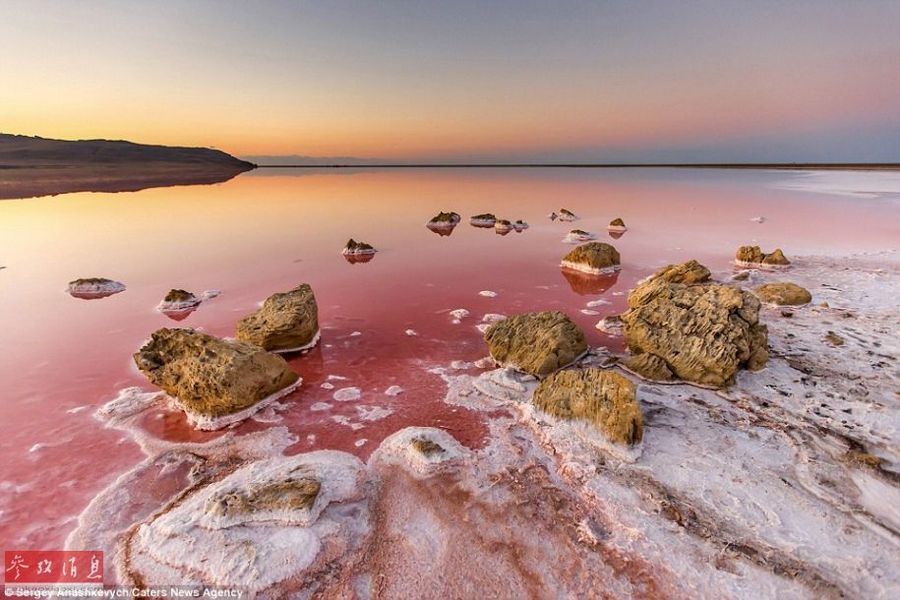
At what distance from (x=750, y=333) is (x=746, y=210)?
25218mm

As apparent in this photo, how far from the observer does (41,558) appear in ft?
11.7

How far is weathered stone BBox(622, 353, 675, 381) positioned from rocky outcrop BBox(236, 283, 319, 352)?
5736 mm

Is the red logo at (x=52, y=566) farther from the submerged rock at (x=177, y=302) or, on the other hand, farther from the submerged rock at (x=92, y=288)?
the submerged rock at (x=92, y=288)

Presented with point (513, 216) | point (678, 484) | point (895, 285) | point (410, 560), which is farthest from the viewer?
point (513, 216)

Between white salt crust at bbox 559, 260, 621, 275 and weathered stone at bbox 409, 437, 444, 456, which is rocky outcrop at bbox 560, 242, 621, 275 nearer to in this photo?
white salt crust at bbox 559, 260, 621, 275

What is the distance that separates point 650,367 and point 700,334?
1.01 meters

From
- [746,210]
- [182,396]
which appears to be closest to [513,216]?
[746,210]

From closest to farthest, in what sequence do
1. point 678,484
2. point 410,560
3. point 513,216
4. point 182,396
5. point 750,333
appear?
point 410,560, point 678,484, point 182,396, point 750,333, point 513,216

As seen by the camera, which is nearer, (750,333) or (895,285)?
(750,333)

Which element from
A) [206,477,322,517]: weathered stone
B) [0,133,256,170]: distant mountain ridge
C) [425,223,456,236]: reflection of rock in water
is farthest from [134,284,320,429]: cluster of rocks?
[0,133,256,170]: distant mountain ridge

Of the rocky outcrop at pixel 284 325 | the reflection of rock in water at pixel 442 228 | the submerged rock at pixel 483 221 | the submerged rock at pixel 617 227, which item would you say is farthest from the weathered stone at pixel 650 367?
the submerged rock at pixel 483 221

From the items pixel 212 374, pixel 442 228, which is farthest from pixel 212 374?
pixel 442 228

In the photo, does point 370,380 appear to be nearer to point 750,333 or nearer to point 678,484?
point 678,484

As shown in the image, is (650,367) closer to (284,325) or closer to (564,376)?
(564,376)
